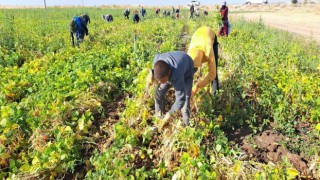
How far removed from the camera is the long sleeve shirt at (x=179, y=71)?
312cm

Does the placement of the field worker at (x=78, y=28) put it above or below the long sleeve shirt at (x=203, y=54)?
above

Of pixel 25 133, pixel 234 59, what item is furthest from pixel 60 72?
pixel 234 59

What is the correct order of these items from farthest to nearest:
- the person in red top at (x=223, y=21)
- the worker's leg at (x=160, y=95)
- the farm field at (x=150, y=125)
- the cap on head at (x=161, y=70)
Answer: the person in red top at (x=223, y=21) < the worker's leg at (x=160, y=95) < the farm field at (x=150, y=125) < the cap on head at (x=161, y=70)

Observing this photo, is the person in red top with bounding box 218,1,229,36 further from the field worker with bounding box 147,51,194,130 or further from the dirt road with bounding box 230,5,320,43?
the field worker with bounding box 147,51,194,130

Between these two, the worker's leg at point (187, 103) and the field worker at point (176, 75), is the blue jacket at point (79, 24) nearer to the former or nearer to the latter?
the field worker at point (176, 75)

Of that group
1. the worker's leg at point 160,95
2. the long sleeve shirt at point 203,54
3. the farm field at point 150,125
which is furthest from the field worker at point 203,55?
the worker's leg at point 160,95

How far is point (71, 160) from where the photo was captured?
333cm

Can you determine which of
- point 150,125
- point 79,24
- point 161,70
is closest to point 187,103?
point 150,125

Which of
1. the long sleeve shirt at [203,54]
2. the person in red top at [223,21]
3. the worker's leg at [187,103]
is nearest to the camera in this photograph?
the worker's leg at [187,103]

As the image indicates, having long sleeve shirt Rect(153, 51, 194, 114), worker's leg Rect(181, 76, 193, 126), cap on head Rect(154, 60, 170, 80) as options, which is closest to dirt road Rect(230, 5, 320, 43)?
worker's leg Rect(181, 76, 193, 126)

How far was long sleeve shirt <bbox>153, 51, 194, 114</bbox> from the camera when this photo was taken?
312 cm

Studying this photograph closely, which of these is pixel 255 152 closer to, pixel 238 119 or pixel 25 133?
pixel 238 119

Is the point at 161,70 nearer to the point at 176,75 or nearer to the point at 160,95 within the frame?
the point at 176,75

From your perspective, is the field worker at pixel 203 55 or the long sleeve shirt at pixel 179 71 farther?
the field worker at pixel 203 55
